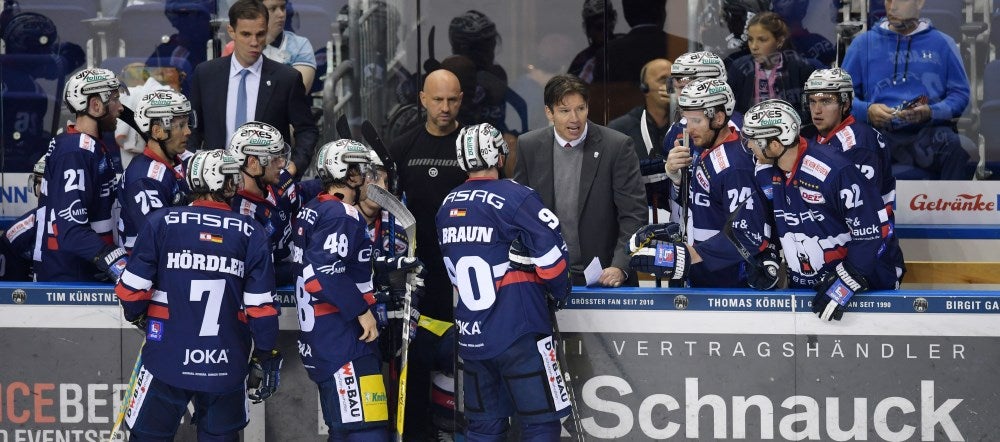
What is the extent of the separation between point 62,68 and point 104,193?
186 centimetres

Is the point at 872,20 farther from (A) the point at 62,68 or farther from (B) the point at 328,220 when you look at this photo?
(A) the point at 62,68

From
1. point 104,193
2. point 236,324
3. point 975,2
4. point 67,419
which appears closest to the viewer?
point 236,324

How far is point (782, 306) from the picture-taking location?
6109mm

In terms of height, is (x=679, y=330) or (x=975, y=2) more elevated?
(x=975, y=2)

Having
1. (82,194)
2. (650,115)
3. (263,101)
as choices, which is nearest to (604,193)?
(650,115)

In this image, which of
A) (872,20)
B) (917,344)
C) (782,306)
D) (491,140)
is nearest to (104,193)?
(491,140)

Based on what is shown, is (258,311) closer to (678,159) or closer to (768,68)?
(678,159)

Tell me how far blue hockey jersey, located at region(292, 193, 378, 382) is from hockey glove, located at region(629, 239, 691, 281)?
1.27 meters

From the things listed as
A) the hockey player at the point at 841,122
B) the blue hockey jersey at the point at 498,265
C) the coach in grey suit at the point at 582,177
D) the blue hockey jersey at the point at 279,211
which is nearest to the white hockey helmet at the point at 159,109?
the blue hockey jersey at the point at 279,211

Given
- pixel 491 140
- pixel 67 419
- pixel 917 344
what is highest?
pixel 491 140

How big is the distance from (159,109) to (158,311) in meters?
1.23

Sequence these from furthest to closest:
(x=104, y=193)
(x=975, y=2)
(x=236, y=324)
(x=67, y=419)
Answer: (x=975, y=2) → (x=104, y=193) → (x=67, y=419) → (x=236, y=324)

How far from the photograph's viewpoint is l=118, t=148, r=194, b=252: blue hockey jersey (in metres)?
6.53

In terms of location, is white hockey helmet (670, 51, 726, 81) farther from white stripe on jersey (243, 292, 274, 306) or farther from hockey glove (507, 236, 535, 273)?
white stripe on jersey (243, 292, 274, 306)
